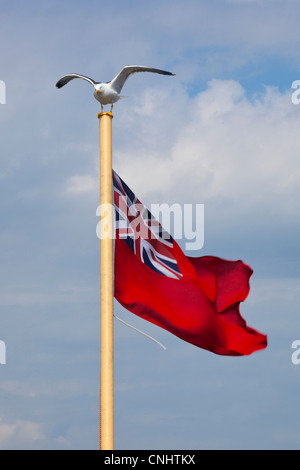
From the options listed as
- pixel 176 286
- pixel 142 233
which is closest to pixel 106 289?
pixel 142 233

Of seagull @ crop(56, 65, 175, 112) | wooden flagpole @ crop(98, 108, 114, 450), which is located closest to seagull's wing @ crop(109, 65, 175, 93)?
seagull @ crop(56, 65, 175, 112)

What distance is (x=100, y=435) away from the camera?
25.3 metres

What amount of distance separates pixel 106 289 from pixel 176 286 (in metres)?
3.96

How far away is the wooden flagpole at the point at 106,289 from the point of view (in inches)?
994

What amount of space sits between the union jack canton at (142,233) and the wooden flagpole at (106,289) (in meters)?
0.97

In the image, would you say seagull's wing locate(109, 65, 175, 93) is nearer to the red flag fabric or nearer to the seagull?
the seagull

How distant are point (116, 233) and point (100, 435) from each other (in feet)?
21.5

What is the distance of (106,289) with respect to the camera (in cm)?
2583

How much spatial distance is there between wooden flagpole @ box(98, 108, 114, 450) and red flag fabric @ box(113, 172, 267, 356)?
0.96 meters

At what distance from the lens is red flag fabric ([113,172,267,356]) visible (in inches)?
1083

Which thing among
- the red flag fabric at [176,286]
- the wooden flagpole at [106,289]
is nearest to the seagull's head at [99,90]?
the wooden flagpole at [106,289]

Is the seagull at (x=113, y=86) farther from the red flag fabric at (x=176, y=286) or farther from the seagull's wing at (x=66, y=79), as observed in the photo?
the red flag fabric at (x=176, y=286)
